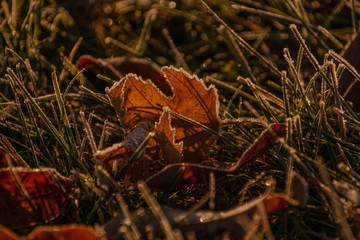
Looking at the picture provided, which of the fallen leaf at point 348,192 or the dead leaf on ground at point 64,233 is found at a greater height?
the dead leaf on ground at point 64,233

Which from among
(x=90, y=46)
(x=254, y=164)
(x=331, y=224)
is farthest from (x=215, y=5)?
(x=331, y=224)

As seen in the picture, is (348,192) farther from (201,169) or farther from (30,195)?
(30,195)

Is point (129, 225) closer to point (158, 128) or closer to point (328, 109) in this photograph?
point (158, 128)

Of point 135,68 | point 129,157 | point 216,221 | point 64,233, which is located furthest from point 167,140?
point 135,68

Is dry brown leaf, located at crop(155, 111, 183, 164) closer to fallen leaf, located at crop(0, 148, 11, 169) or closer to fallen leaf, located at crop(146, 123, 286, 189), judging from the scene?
fallen leaf, located at crop(146, 123, 286, 189)

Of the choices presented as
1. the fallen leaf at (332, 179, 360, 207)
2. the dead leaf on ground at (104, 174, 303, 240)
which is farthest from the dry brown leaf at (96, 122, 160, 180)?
the fallen leaf at (332, 179, 360, 207)

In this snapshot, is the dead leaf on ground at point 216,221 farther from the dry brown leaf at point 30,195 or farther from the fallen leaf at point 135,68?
the fallen leaf at point 135,68

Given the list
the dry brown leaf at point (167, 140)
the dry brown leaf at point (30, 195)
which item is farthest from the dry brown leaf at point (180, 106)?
the dry brown leaf at point (30, 195)
